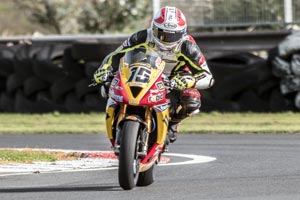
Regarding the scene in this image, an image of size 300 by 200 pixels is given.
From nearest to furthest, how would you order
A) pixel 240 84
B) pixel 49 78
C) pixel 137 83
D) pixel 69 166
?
1. pixel 137 83
2. pixel 69 166
3. pixel 240 84
4. pixel 49 78

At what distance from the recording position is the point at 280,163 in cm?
1013

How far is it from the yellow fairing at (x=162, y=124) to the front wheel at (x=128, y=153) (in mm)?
384

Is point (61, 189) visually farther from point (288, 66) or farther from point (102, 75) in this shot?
point (288, 66)

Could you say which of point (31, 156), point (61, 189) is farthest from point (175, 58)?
point (31, 156)

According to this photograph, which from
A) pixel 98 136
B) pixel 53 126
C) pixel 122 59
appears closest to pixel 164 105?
pixel 122 59

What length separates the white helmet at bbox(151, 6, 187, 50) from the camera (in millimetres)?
8898

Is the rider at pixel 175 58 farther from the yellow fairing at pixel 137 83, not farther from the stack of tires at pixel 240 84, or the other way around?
the stack of tires at pixel 240 84

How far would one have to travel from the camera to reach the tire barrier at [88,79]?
1584 centimetres

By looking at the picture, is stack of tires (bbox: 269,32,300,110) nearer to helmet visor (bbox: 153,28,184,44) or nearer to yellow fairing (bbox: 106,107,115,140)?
helmet visor (bbox: 153,28,184,44)

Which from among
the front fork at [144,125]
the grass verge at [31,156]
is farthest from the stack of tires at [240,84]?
the front fork at [144,125]

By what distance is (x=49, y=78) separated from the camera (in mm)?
17656

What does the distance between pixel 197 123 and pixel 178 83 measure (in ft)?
22.7

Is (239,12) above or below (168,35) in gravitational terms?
below

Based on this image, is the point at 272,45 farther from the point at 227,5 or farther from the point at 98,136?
the point at 98,136
